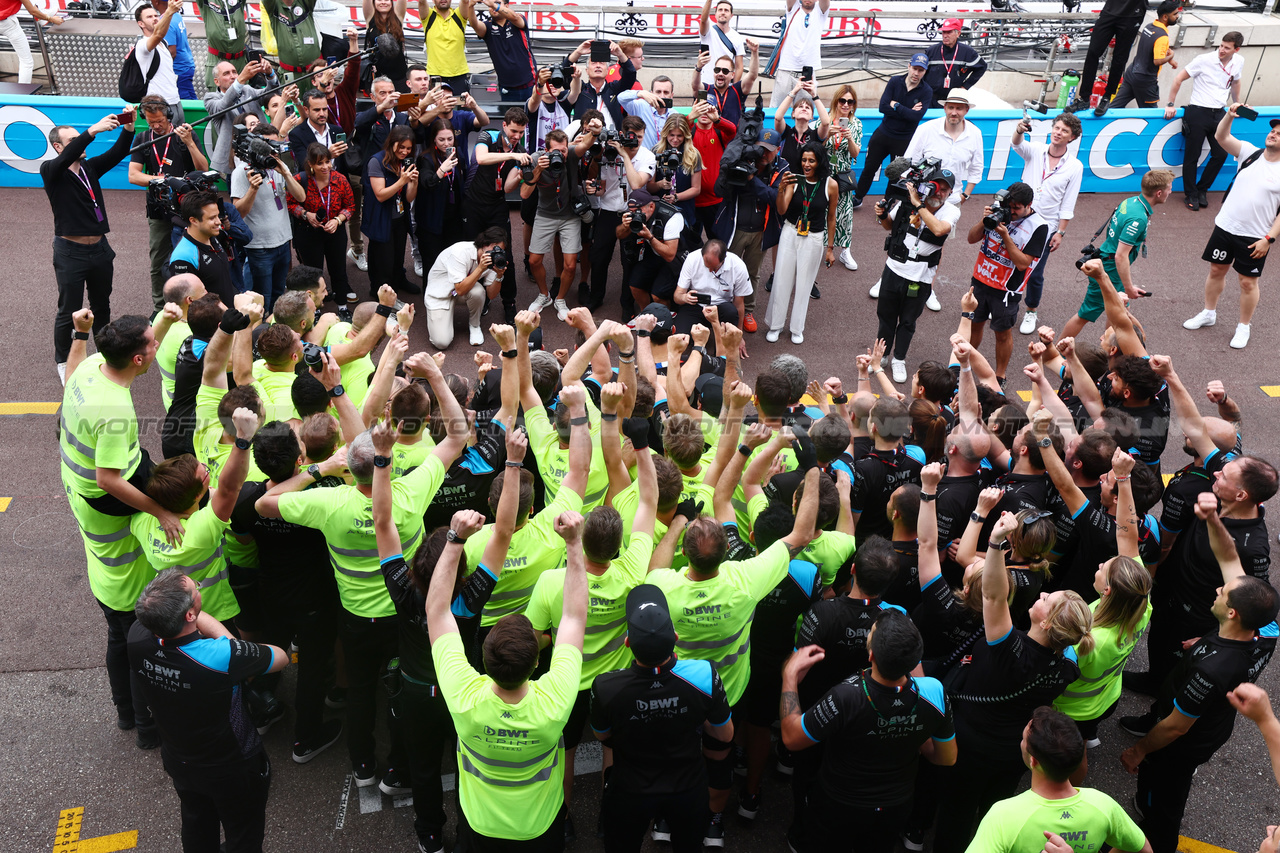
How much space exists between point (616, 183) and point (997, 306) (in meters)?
3.64

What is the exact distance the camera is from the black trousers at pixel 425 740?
4.09 meters

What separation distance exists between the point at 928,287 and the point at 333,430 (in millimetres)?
5502

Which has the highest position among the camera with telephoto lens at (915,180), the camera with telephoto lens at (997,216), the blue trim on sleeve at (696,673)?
the camera with telephoto lens at (915,180)

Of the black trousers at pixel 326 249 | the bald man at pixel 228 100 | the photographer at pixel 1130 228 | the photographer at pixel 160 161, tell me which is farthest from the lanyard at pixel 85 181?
the photographer at pixel 1130 228

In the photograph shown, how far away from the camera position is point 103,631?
5.56 metres

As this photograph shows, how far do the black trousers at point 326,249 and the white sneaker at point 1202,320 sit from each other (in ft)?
27.7

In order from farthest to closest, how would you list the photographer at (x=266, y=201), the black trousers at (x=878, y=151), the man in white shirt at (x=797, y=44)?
1. the man in white shirt at (x=797, y=44)
2. the black trousers at (x=878, y=151)
3. the photographer at (x=266, y=201)

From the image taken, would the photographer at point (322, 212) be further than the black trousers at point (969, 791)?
Yes

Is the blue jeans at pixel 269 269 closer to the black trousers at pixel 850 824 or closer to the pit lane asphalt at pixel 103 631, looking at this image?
the pit lane asphalt at pixel 103 631

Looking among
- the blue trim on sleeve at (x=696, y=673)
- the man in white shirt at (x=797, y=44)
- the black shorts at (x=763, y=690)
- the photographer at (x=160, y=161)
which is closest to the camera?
the blue trim on sleeve at (x=696, y=673)

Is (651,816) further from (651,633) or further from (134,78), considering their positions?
(134,78)

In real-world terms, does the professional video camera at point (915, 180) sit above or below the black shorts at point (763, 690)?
above

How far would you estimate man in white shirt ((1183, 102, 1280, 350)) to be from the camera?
883cm

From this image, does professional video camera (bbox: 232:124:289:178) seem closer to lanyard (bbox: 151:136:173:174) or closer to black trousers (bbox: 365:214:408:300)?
lanyard (bbox: 151:136:173:174)
